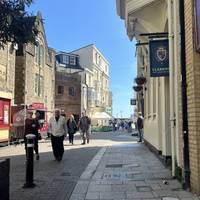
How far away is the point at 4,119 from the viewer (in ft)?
79.3

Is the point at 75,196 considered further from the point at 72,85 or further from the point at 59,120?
the point at 72,85

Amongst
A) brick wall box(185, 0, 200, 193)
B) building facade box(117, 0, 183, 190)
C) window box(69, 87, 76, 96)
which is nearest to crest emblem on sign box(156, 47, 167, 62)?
building facade box(117, 0, 183, 190)

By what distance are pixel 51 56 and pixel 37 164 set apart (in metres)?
34.4

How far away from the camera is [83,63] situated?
7631cm

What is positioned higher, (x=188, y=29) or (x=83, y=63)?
(x=83, y=63)

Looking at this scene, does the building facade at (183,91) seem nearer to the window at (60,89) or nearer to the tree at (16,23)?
the tree at (16,23)

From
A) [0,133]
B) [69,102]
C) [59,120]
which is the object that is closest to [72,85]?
[69,102]

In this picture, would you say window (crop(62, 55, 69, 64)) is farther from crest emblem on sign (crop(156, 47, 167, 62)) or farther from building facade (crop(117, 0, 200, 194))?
crest emblem on sign (crop(156, 47, 167, 62))

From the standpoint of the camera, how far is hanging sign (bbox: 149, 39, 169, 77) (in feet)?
35.1

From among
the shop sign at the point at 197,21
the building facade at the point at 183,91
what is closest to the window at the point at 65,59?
the building facade at the point at 183,91

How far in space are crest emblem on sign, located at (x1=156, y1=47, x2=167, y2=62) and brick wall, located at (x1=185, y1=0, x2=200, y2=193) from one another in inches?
101

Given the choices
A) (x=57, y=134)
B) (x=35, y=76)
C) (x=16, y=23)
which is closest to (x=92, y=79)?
(x=35, y=76)

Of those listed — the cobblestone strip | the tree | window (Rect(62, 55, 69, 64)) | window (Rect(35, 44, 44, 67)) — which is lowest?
the cobblestone strip

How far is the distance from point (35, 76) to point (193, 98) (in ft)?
108
